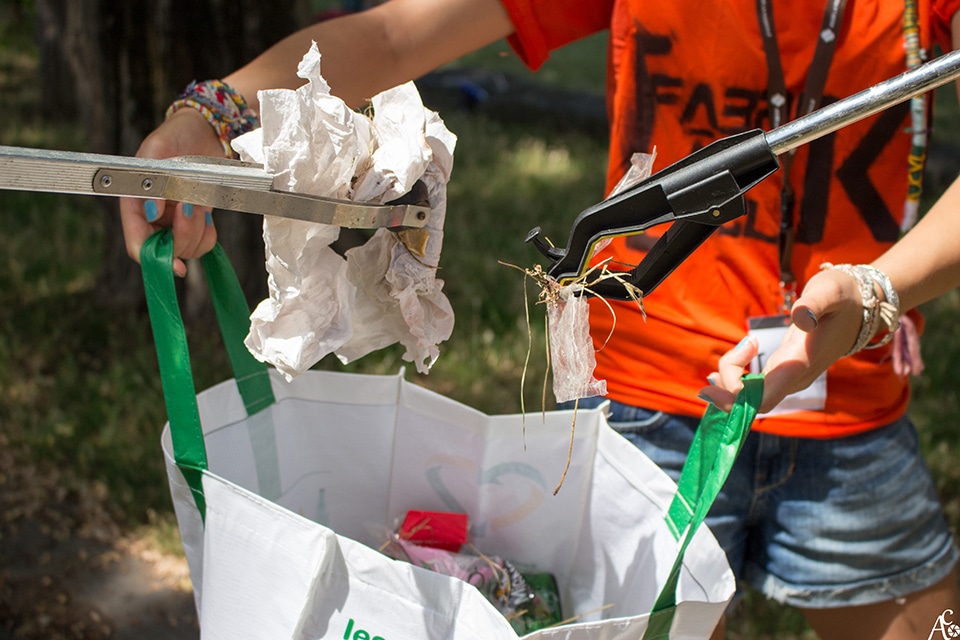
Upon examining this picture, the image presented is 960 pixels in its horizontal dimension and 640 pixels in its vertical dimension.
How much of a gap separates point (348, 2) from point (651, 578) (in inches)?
284

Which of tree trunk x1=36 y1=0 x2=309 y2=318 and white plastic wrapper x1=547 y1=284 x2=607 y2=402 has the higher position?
tree trunk x1=36 y1=0 x2=309 y2=318

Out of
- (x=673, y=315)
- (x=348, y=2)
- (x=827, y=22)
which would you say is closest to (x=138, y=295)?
(x=673, y=315)

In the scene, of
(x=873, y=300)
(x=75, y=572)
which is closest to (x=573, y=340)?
(x=873, y=300)

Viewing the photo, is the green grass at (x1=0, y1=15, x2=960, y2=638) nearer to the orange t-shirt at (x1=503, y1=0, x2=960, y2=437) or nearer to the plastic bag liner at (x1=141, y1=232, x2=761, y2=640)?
the orange t-shirt at (x1=503, y1=0, x2=960, y2=437)

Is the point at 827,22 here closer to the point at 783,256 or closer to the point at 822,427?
the point at 783,256

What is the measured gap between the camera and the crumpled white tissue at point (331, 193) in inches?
33.9

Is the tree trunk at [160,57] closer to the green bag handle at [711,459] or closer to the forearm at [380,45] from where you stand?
the forearm at [380,45]

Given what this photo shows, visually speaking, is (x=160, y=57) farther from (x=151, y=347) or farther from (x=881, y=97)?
(x=881, y=97)

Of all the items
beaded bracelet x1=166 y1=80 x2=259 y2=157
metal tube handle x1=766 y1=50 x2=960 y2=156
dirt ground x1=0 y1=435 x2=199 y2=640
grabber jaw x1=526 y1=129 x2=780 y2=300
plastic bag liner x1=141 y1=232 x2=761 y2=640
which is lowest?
dirt ground x1=0 y1=435 x2=199 y2=640

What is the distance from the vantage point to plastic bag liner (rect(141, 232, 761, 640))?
912 mm

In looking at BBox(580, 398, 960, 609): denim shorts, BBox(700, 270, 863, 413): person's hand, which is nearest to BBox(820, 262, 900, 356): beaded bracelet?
BBox(700, 270, 863, 413): person's hand

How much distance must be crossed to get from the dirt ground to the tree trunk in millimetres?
878

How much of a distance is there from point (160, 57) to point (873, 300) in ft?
7.54

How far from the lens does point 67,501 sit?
88.6 inches
